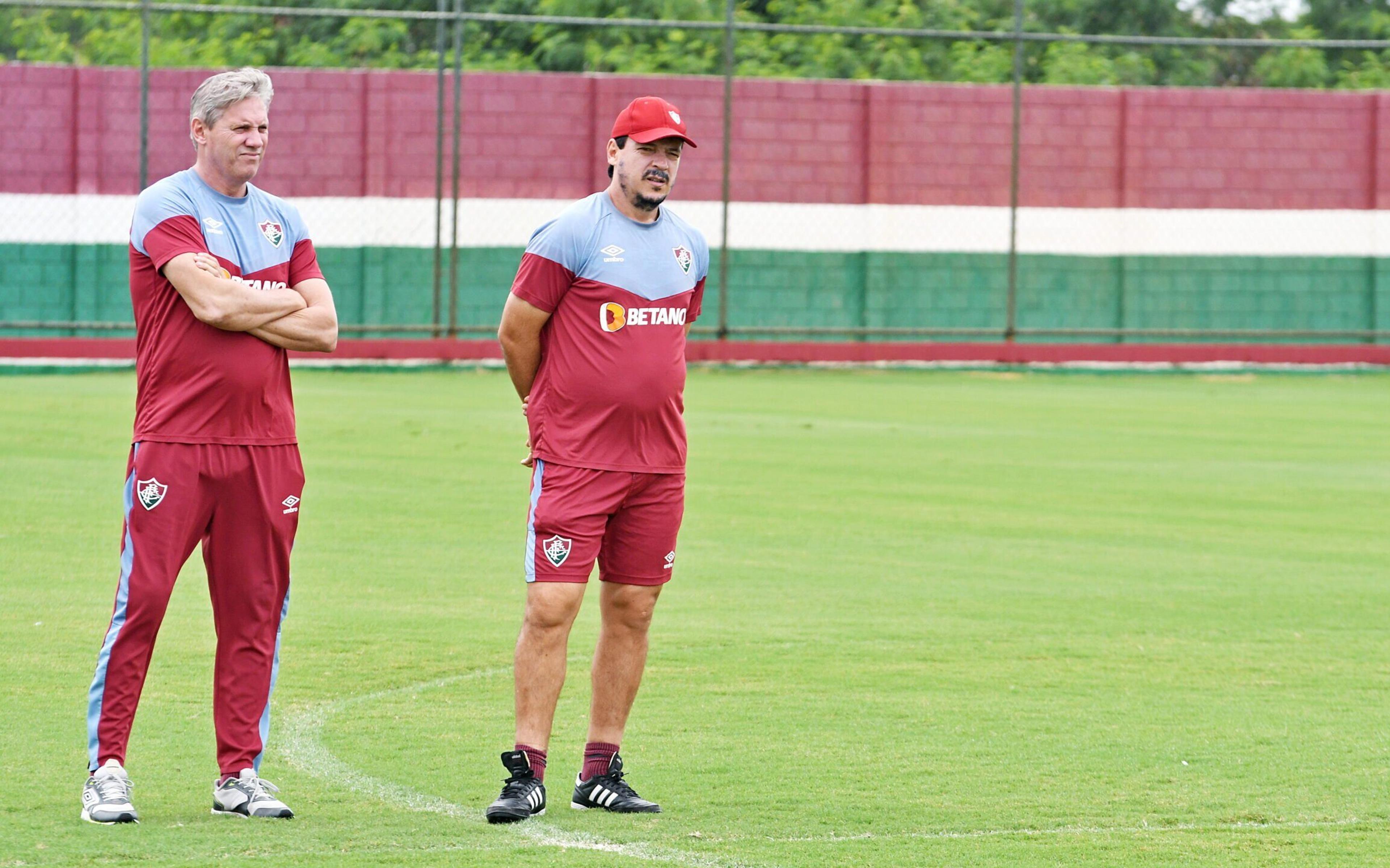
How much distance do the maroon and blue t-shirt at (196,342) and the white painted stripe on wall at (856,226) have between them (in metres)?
18.1

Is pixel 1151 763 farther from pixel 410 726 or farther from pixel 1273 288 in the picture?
pixel 1273 288

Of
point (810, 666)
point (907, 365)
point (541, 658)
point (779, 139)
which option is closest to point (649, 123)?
point (541, 658)

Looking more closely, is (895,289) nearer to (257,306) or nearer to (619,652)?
(619,652)

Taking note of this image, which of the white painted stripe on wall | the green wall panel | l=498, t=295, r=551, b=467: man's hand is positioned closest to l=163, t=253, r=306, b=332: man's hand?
l=498, t=295, r=551, b=467: man's hand

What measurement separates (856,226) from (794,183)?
3.19ft

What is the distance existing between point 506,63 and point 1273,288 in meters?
10.5

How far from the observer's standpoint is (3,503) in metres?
10.9

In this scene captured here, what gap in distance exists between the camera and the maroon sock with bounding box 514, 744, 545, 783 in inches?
206

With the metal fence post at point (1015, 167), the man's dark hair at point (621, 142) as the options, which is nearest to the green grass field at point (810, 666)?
the man's dark hair at point (621, 142)

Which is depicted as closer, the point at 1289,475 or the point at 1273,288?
the point at 1289,475

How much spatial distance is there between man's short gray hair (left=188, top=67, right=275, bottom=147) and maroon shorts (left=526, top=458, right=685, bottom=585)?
126 centimetres

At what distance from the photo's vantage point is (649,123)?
17.2ft

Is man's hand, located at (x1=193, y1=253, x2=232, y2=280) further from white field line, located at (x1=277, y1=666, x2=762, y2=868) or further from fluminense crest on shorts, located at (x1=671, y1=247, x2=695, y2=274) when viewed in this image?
white field line, located at (x1=277, y1=666, x2=762, y2=868)

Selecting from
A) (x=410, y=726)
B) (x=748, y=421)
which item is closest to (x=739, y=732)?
(x=410, y=726)
